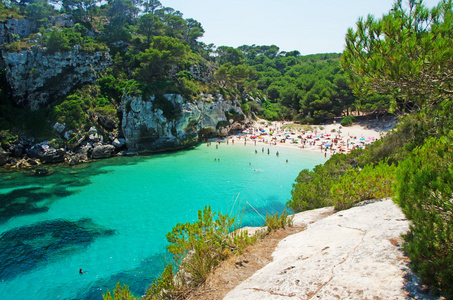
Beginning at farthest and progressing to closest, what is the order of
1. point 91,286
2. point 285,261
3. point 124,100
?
point 124,100 < point 91,286 < point 285,261

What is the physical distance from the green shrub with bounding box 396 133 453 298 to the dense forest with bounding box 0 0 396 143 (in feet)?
85.9

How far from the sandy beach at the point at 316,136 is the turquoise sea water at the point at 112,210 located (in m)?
6.64

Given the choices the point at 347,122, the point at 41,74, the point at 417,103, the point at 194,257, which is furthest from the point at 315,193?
the point at 41,74

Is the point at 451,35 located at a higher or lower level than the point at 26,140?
higher

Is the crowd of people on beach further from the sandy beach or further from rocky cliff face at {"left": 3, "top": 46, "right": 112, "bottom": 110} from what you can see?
rocky cliff face at {"left": 3, "top": 46, "right": 112, "bottom": 110}

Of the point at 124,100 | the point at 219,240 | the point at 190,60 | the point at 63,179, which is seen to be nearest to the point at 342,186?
the point at 219,240

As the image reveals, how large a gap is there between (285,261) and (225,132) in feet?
142

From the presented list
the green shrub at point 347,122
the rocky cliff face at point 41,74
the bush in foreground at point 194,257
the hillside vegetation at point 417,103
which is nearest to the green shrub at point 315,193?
the hillside vegetation at point 417,103

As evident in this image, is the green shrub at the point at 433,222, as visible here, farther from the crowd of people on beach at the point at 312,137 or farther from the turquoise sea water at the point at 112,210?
the crowd of people on beach at the point at 312,137

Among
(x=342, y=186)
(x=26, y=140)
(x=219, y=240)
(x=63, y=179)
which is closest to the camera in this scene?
(x=219, y=240)

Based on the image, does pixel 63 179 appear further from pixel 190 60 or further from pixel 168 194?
pixel 190 60

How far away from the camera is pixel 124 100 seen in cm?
3903

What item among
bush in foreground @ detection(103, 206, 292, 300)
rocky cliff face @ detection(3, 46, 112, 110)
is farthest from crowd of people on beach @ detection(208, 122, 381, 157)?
bush in foreground @ detection(103, 206, 292, 300)

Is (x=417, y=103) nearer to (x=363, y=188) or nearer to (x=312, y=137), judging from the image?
(x=363, y=188)
